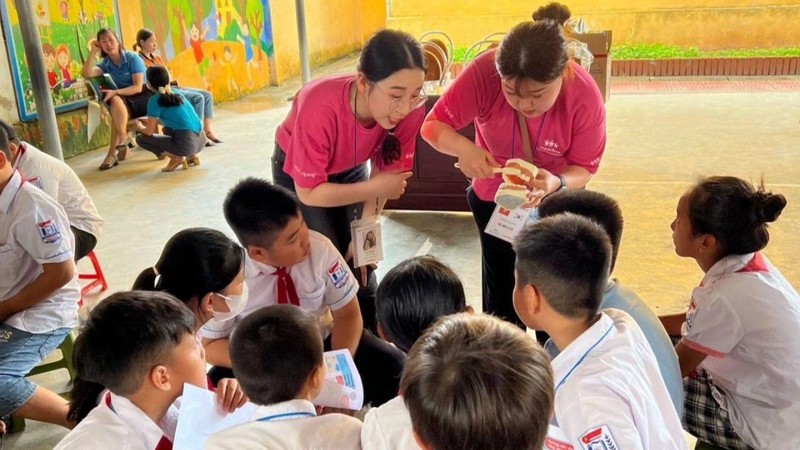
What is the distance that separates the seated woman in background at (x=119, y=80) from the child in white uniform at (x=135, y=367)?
5.20 m

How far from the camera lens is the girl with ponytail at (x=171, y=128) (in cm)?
580

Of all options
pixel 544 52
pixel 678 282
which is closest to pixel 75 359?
pixel 544 52

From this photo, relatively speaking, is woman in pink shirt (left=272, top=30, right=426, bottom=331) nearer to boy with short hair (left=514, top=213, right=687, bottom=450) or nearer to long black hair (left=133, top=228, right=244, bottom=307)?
long black hair (left=133, top=228, right=244, bottom=307)

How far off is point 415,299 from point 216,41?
8407mm

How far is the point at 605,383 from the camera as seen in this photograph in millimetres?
1176

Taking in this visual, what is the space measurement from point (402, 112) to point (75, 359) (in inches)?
43.1

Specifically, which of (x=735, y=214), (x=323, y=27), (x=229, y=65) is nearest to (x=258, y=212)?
(x=735, y=214)

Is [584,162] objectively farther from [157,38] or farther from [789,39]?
[789,39]

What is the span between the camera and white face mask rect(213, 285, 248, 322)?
69.5 inches

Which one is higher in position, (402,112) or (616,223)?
(402,112)

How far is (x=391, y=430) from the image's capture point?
3.85 feet

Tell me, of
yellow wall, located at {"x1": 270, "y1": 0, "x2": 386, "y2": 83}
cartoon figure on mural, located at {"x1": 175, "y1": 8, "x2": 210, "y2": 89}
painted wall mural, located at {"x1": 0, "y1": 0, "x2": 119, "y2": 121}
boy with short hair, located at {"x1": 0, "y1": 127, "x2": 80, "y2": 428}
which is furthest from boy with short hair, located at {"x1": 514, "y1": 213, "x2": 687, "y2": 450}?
yellow wall, located at {"x1": 270, "y1": 0, "x2": 386, "y2": 83}

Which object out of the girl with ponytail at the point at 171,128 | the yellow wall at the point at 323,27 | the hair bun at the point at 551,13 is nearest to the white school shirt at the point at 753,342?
the hair bun at the point at 551,13

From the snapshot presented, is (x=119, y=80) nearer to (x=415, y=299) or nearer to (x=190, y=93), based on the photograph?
(x=190, y=93)
